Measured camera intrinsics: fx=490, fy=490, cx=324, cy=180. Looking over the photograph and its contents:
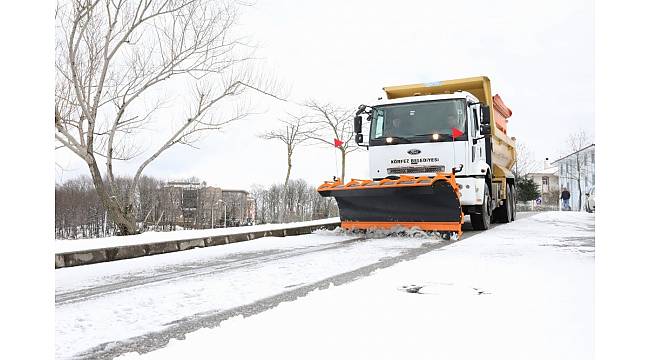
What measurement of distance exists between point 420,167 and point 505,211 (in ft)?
17.4

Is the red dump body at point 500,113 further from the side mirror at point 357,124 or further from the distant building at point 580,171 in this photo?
the distant building at point 580,171

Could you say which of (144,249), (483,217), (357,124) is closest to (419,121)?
(357,124)

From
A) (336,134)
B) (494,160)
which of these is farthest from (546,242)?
(336,134)

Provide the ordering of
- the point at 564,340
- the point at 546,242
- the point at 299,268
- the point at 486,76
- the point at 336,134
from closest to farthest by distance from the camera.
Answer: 1. the point at 564,340
2. the point at 299,268
3. the point at 546,242
4. the point at 486,76
5. the point at 336,134

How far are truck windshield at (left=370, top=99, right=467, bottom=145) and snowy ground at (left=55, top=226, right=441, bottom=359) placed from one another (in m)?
2.19

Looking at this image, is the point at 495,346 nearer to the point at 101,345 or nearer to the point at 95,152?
the point at 101,345

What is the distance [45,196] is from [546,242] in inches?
289

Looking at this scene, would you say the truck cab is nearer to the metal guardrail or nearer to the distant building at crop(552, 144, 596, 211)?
the metal guardrail

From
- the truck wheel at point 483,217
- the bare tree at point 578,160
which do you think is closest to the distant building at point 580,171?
the bare tree at point 578,160

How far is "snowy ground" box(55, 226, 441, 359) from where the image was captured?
3.04 m

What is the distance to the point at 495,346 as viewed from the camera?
2473 mm

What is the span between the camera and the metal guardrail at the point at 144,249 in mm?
5871

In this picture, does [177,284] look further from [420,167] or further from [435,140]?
[435,140]

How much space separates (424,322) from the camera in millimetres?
2891
